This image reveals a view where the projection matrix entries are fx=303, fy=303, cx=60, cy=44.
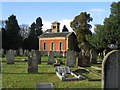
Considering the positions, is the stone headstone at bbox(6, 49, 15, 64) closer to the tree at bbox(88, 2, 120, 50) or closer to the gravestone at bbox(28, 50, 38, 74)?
the gravestone at bbox(28, 50, 38, 74)

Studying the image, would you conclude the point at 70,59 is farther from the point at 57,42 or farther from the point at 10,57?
the point at 57,42

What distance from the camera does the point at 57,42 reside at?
285 feet

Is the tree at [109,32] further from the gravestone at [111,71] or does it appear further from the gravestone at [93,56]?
the gravestone at [111,71]

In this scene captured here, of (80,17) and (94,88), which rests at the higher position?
(80,17)

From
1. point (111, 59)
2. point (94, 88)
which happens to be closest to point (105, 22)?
point (94, 88)

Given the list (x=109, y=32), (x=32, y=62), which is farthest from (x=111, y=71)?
(x=109, y=32)

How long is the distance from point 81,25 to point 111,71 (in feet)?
200

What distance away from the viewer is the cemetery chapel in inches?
3324

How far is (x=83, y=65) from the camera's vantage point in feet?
104

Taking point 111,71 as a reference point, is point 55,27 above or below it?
above

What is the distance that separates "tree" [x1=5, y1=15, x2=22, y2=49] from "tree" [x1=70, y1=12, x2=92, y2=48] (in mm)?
14226

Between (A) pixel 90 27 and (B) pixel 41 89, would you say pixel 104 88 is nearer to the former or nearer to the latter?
(B) pixel 41 89

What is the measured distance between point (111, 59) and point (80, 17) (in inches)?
2432

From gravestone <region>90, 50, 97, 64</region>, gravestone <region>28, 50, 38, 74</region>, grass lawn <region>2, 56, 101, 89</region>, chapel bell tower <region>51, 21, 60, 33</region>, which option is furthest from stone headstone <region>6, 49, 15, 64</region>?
chapel bell tower <region>51, 21, 60, 33</region>
